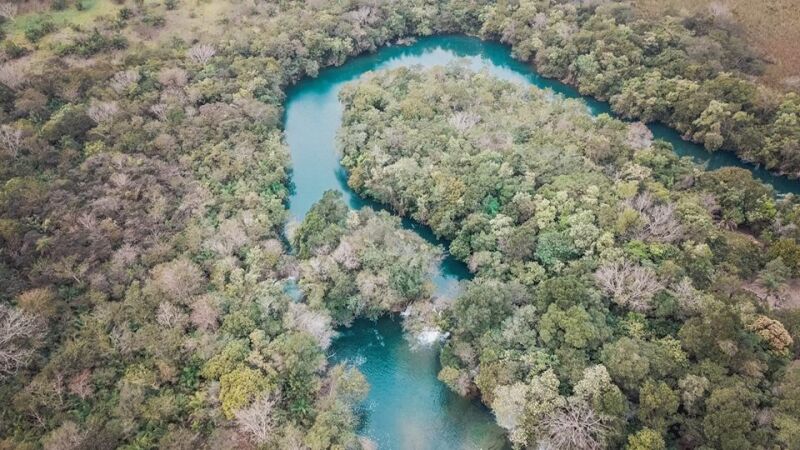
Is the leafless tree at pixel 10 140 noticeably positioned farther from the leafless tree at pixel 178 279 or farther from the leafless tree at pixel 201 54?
the leafless tree at pixel 178 279

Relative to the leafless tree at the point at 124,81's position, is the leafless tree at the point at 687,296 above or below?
below

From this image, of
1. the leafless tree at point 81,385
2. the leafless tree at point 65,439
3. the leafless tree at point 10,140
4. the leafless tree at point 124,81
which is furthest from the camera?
the leafless tree at point 124,81

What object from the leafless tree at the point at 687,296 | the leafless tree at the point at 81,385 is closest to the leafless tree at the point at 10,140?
the leafless tree at the point at 81,385

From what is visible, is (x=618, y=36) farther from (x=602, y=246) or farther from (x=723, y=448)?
(x=723, y=448)

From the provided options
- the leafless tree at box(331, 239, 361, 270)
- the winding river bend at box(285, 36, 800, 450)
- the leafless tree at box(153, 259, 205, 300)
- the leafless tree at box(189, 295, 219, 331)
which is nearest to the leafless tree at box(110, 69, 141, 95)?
the winding river bend at box(285, 36, 800, 450)

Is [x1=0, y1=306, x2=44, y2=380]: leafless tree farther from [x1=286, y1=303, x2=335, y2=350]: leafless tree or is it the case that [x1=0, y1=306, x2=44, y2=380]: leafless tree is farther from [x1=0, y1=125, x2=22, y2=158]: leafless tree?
[x1=0, y1=125, x2=22, y2=158]: leafless tree

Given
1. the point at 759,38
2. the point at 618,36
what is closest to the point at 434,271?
the point at 618,36

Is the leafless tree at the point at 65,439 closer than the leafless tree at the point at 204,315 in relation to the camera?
Yes
